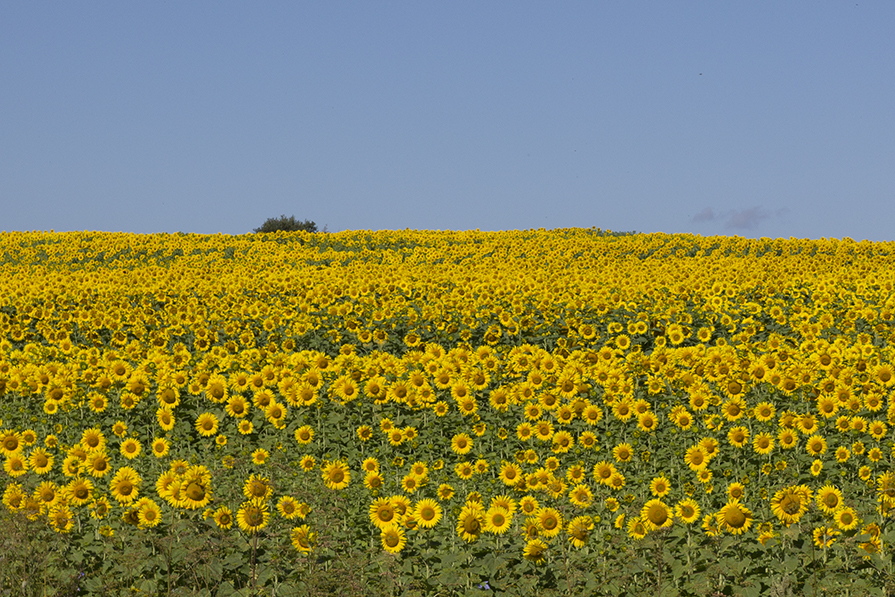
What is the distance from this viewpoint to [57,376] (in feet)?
37.2

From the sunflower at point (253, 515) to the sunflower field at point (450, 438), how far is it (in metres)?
0.03

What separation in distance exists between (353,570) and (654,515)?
2.23 meters

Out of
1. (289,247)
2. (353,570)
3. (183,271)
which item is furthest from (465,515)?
(289,247)

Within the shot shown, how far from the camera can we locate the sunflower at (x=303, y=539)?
6.23 meters

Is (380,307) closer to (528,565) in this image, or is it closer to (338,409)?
(338,409)

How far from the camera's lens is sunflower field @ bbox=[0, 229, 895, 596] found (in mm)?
6371

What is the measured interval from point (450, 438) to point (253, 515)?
Answer: 4.49 meters

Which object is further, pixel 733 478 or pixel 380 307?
pixel 380 307

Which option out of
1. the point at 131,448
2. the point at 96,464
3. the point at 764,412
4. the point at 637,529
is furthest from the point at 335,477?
the point at 764,412

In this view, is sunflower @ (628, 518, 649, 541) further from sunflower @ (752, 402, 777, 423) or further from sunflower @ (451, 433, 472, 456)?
sunflower @ (752, 402, 777, 423)

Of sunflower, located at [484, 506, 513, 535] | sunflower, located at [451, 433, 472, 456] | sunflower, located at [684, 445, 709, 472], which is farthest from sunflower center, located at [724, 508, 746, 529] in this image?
sunflower, located at [451, 433, 472, 456]

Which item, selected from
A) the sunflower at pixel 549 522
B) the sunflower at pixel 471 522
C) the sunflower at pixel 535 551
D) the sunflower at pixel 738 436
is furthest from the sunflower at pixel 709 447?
the sunflower at pixel 471 522

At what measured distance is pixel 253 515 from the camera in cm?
602

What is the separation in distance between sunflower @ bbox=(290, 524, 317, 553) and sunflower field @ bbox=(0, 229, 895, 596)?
0.8 inches
